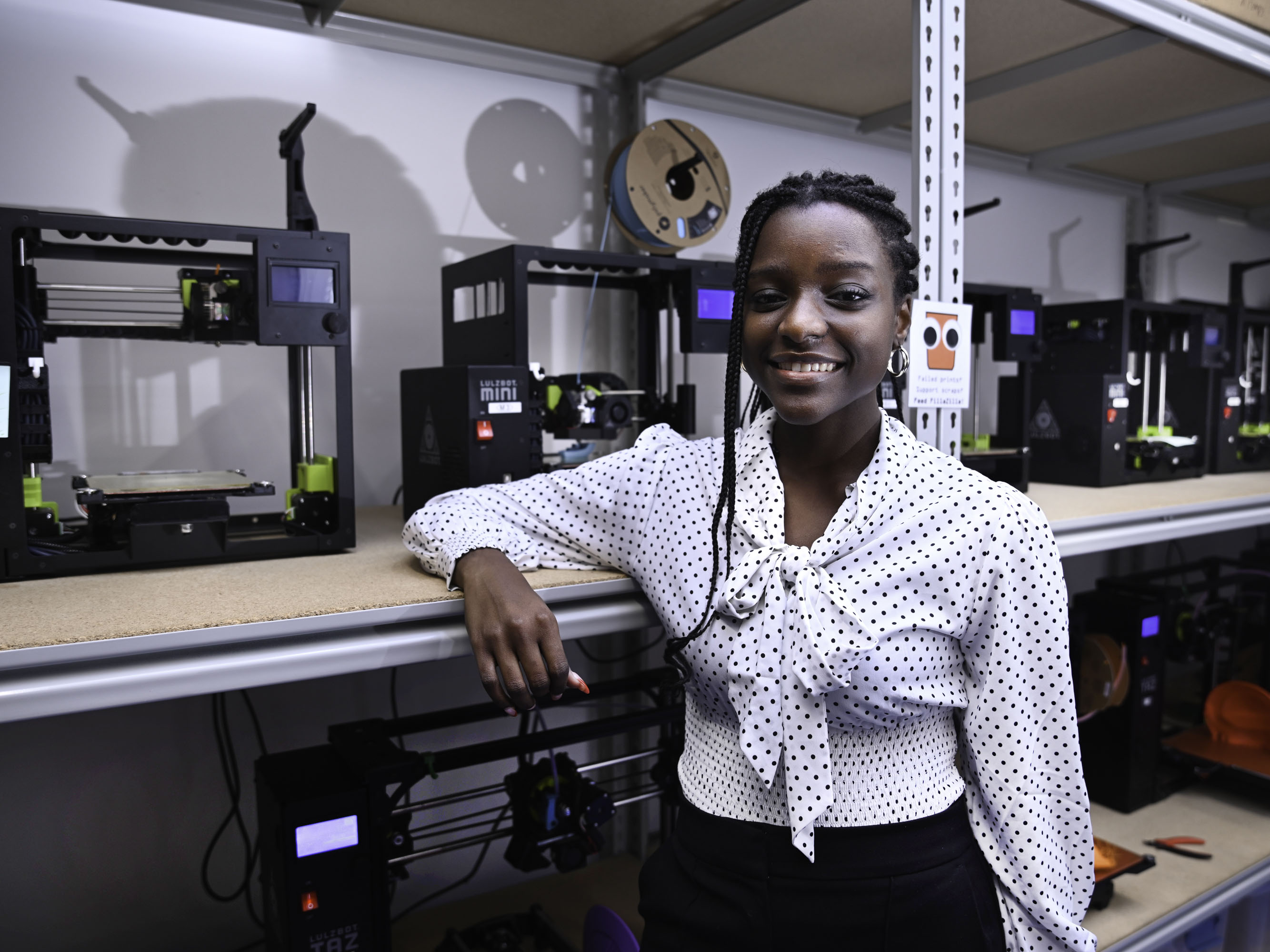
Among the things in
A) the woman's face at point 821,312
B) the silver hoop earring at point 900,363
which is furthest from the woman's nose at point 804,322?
the silver hoop earring at point 900,363

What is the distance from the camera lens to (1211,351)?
2.38 m

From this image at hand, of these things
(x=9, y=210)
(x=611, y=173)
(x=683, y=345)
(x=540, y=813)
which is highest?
(x=611, y=173)

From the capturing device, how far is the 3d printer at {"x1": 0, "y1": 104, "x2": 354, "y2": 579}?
3.45 feet

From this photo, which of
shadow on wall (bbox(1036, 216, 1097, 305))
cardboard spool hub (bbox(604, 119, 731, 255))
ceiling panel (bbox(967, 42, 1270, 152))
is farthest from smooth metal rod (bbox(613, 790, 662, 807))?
shadow on wall (bbox(1036, 216, 1097, 305))

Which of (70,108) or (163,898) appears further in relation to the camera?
(163,898)

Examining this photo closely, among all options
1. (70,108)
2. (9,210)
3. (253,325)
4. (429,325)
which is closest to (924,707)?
(253,325)

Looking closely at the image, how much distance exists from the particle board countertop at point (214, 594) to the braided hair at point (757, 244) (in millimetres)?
165

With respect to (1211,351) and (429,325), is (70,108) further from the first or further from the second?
(1211,351)

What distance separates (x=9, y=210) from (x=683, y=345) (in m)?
0.96

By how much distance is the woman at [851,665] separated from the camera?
90cm

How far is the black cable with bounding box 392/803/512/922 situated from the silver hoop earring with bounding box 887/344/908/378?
1.12 metres

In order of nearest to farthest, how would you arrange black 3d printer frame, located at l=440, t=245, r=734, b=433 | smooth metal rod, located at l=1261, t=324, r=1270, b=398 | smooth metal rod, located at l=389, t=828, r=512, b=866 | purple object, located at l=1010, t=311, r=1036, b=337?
smooth metal rod, located at l=389, t=828, r=512, b=866, black 3d printer frame, located at l=440, t=245, r=734, b=433, purple object, located at l=1010, t=311, r=1036, b=337, smooth metal rod, located at l=1261, t=324, r=1270, b=398

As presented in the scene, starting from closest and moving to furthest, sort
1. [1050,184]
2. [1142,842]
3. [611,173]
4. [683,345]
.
Result: [683,345] → [611,173] → [1142,842] → [1050,184]

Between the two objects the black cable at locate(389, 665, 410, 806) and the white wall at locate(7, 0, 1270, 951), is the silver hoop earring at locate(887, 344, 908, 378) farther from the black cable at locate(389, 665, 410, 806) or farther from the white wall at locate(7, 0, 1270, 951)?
the black cable at locate(389, 665, 410, 806)
